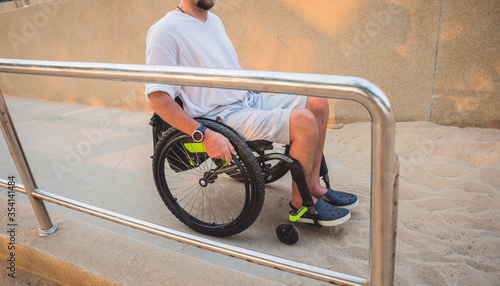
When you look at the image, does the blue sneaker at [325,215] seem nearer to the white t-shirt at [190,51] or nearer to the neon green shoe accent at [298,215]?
the neon green shoe accent at [298,215]

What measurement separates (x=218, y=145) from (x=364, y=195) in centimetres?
107

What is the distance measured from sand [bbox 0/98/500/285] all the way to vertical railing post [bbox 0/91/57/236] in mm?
230

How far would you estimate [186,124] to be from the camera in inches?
63.6

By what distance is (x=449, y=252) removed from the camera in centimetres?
158

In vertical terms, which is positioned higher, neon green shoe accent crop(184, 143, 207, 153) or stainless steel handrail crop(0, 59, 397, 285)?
stainless steel handrail crop(0, 59, 397, 285)

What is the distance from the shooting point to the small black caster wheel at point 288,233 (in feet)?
5.66

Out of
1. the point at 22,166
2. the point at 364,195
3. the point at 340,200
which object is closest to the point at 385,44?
the point at 364,195

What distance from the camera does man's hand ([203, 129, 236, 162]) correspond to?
1571 millimetres

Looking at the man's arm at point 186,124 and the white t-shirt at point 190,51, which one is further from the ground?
the white t-shirt at point 190,51

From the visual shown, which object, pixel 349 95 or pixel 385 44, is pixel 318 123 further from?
pixel 385 44

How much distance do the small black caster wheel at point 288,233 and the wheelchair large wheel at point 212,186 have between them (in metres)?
0.16

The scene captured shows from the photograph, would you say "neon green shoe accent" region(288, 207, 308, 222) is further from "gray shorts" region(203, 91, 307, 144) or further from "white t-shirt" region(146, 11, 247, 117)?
"white t-shirt" region(146, 11, 247, 117)

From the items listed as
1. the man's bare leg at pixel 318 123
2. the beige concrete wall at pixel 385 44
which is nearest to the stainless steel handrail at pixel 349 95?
the man's bare leg at pixel 318 123

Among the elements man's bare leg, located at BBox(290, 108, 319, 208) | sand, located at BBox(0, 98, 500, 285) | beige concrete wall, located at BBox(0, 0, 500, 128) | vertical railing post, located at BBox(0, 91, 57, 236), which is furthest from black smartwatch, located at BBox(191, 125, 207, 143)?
beige concrete wall, located at BBox(0, 0, 500, 128)
